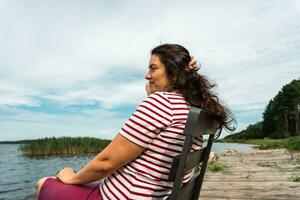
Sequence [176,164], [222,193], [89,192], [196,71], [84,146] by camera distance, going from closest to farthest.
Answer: [176,164]
[89,192]
[196,71]
[222,193]
[84,146]

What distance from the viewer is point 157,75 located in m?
2.52

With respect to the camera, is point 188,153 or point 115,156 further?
point 115,156

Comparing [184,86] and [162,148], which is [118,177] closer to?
[162,148]

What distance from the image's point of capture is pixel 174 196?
1.92m

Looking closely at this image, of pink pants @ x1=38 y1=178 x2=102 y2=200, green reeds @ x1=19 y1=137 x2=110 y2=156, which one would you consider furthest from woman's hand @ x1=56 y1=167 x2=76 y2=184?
green reeds @ x1=19 y1=137 x2=110 y2=156

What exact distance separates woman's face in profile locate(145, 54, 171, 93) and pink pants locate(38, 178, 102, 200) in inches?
29.4

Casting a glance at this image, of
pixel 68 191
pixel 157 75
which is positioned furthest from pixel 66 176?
pixel 157 75

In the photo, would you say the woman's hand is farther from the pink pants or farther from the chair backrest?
the chair backrest

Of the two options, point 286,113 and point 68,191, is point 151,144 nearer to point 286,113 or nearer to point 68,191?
point 68,191

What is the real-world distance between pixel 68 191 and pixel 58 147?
39.6m

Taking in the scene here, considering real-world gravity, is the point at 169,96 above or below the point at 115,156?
above

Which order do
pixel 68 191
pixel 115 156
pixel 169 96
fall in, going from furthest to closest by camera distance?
pixel 68 191 → pixel 169 96 → pixel 115 156

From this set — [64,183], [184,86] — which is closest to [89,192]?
[64,183]

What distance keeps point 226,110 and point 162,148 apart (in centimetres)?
57
